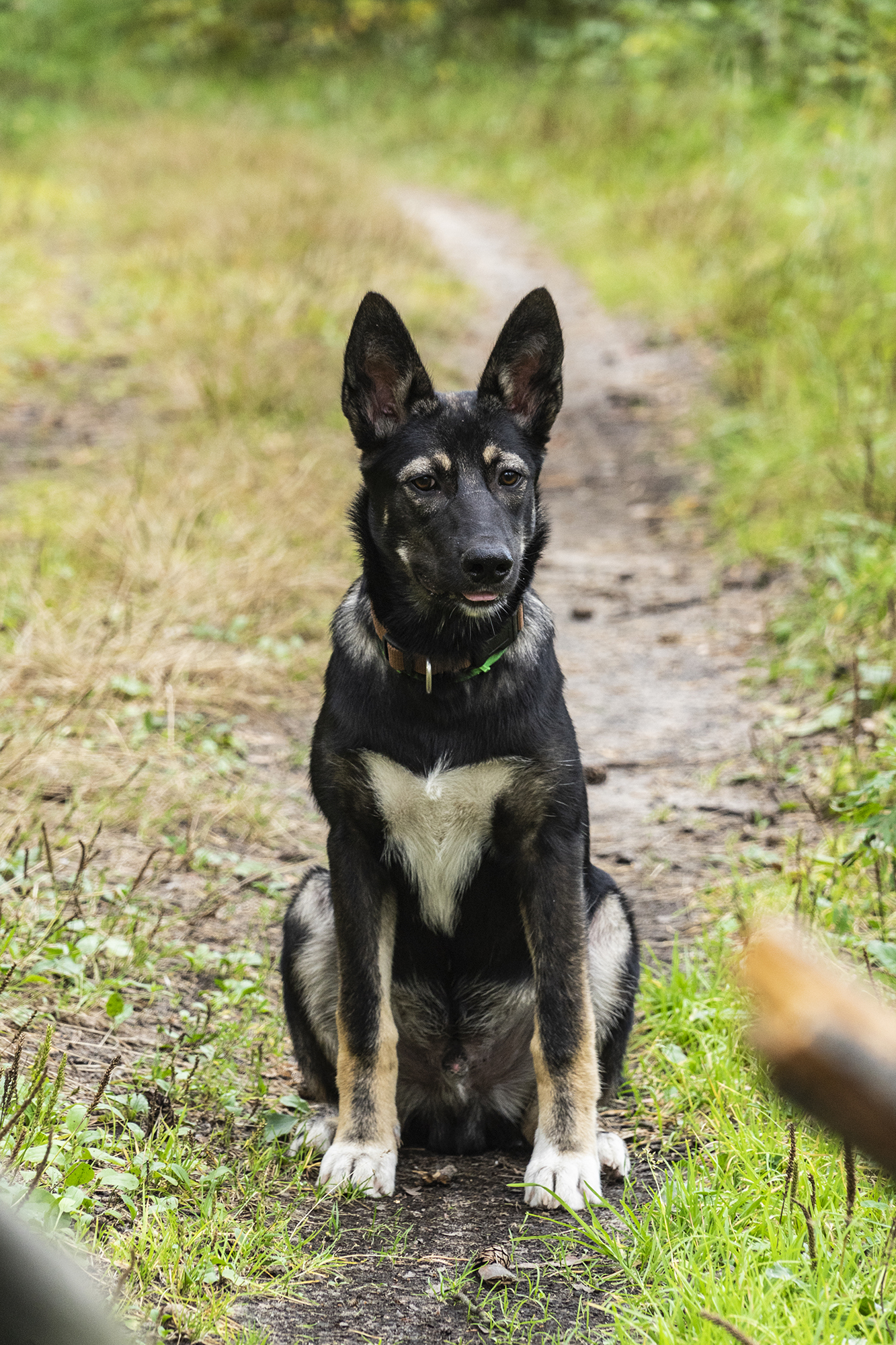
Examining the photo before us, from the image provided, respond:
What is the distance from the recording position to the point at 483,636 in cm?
296

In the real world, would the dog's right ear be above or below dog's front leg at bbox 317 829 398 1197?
above

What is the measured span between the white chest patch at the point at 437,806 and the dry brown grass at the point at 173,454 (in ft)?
4.64

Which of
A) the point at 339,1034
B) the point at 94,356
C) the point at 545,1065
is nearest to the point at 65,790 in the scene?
the point at 339,1034

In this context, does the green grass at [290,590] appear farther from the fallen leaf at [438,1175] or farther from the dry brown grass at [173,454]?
the fallen leaf at [438,1175]

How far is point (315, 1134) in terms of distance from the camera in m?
2.89

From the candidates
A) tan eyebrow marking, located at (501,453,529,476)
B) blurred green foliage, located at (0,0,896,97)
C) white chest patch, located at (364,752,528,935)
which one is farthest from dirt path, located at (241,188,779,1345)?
blurred green foliage, located at (0,0,896,97)

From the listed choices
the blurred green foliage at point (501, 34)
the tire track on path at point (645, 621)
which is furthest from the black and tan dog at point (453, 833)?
the blurred green foliage at point (501, 34)

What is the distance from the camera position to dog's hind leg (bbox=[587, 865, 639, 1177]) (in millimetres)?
3031

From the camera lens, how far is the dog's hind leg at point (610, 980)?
9.95 ft

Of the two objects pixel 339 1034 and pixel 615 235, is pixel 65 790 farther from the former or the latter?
pixel 615 235

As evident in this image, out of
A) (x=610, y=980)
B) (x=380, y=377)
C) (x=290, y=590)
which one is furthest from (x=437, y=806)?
(x=290, y=590)

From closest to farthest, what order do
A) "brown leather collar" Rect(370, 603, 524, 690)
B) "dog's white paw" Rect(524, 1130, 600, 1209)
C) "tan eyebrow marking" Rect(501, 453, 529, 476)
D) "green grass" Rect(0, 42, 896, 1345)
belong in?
"green grass" Rect(0, 42, 896, 1345)
"dog's white paw" Rect(524, 1130, 600, 1209)
"brown leather collar" Rect(370, 603, 524, 690)
"tan eyebrow marking" Rect(501, 453, 529, 476)

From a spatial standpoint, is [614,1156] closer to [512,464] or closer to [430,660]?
[430,660]

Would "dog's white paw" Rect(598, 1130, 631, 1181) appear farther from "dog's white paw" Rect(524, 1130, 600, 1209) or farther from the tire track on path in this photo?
the tire track on path
